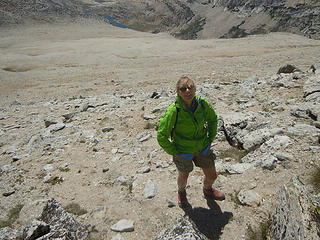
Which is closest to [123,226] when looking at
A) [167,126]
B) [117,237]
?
[117,237]

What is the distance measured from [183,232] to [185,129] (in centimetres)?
160

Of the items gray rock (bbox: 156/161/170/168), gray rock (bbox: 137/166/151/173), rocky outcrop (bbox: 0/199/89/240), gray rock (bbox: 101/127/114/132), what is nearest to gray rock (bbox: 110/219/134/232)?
rocky outcrop (bbox: 0/199/89/240)

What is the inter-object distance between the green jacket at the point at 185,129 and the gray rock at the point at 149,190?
1.66 m

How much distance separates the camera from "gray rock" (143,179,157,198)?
16.2 ft

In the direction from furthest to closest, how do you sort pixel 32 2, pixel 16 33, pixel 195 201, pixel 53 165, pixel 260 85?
pixel 32 2, pixel 16 33, pixel 260 85, pixel 53 165, pixel 195 201

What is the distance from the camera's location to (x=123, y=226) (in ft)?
13.9

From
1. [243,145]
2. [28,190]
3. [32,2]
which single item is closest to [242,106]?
[243,145]

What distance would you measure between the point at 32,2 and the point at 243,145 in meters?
114

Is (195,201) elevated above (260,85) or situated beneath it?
situated beneath

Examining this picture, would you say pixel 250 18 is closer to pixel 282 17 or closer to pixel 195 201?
pixel 282 17

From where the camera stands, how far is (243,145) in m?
5.94

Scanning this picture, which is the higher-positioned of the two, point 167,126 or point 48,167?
point 167,126

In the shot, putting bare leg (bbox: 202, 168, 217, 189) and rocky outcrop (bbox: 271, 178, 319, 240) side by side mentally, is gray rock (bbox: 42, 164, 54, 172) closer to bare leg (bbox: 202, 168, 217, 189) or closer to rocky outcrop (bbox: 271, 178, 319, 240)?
bare leg (bbox: 202, 168, 217, 189)

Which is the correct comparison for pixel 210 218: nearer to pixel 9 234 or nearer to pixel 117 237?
pixel 117 237
